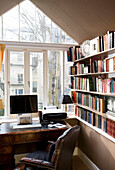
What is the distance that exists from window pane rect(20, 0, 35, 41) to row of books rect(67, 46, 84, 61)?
30.6 inches

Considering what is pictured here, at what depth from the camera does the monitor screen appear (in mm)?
2939

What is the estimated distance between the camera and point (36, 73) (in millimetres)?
3520

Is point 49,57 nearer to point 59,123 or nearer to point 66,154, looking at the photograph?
point 59,123

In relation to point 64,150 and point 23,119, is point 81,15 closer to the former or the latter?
point 23,119

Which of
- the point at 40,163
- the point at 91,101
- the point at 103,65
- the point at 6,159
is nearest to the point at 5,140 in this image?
the point at 6,159

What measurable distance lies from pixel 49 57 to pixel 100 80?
4.66 feet

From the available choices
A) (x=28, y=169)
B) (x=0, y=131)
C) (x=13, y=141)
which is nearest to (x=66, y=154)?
(x=28, y=169)

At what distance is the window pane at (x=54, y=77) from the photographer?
3.59m

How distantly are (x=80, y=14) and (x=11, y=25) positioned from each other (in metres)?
1.32

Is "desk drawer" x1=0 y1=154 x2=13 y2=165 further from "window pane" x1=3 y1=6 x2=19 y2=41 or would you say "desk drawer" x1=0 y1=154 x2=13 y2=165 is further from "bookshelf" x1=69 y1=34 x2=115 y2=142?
"window pane" x1=3 y1=6 x2=19 y2=41

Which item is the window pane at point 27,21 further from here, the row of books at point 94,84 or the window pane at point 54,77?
the row of books at point 94,84

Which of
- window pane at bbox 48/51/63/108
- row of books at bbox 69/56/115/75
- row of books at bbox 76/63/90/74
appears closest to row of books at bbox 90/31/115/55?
row of books at bbox 69/56/115/75

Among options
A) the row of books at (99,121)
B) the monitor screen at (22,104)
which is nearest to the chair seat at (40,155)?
the monitor screen at (22,104)

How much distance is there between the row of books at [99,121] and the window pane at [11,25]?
1.87 metres
